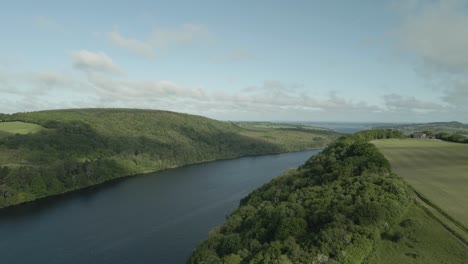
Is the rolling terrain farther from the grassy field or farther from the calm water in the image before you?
the calm water

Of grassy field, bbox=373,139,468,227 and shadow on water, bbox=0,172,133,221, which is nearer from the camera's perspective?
grassy field, bbox=373,139,468,227

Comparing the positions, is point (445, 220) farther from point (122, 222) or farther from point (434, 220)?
point (122, 222)

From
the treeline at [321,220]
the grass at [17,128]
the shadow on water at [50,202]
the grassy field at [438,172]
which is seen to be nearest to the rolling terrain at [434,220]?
the grassy field at [438,172]

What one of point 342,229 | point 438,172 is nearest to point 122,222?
point 342,229

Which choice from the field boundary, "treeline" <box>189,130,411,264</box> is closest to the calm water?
"treeline" <box>189,130,411,264</box>

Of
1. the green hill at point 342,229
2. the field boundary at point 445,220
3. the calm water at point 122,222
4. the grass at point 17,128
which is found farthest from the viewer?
the grass at point 17,128

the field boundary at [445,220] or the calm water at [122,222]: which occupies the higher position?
the field boundary at [445,220]

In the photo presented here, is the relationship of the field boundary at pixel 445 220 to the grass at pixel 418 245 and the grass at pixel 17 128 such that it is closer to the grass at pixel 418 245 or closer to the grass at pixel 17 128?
the grass at pixel 418 245
